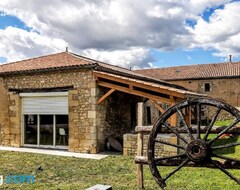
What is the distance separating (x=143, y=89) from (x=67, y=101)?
11.2ft

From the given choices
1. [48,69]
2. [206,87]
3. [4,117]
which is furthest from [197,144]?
[206,87]

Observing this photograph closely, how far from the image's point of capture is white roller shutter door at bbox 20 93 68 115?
41.0ft

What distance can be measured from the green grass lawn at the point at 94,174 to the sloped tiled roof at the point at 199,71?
22637 millimetres

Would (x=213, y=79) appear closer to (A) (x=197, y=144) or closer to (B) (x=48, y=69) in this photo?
(B) (x=48, y=69)

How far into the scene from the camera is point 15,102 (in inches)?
535

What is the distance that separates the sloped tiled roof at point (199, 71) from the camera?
99.1 feet

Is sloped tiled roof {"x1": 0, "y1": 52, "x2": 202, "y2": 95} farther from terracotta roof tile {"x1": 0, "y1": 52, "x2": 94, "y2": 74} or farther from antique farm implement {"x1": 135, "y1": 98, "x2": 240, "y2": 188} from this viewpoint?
antique farm implement {"x1": 135, "y1": 98, "x2": 240, "y2": 188}

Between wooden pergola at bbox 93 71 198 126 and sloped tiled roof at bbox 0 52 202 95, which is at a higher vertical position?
sloped tiled roof at bbox 0 52 202 95

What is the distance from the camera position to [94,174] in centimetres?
807

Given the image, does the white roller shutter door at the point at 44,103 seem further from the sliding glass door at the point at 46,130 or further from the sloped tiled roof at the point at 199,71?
the sloped tiled roof at the point at 199,71

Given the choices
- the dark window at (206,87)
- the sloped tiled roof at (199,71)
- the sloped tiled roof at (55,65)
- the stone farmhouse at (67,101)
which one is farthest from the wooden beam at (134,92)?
the dark window at (206,87)

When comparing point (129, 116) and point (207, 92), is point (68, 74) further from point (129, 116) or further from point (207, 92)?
point (207, 92)

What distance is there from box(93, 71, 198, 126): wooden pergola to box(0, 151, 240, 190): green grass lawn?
8.02 ft

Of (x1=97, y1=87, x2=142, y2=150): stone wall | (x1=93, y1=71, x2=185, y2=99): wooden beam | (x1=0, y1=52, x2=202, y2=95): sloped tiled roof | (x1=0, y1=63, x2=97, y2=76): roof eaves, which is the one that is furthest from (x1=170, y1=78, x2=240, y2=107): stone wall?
(x1=0, y1=63, x2=97, y2=76): roof eaves
